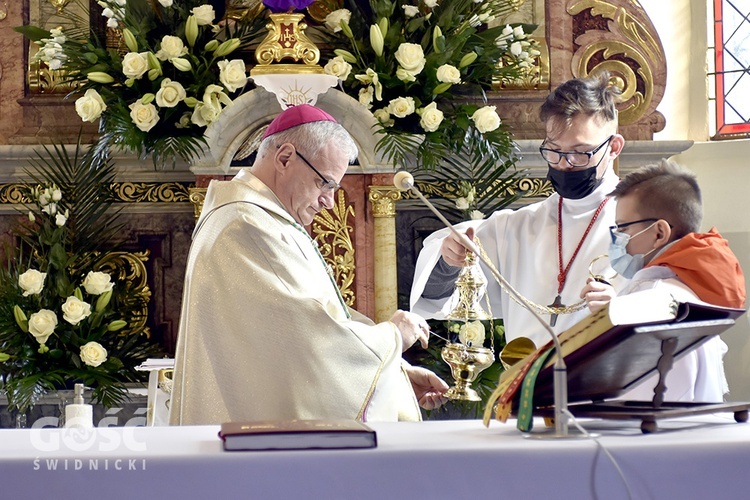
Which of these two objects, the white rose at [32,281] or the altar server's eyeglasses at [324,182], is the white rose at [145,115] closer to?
the white rose at [32,281]

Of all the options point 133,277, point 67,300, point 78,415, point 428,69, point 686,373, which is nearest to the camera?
point 686,373

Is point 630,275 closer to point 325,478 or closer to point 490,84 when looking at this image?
point 325,478

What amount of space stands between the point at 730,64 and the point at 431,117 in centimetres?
287

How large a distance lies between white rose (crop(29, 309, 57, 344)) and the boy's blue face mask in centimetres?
297

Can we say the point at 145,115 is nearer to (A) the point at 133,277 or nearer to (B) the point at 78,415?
(A) the point at 133,277

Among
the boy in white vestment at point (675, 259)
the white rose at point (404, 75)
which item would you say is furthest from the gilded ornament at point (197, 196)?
the boy in white vestment at point (675, 259)

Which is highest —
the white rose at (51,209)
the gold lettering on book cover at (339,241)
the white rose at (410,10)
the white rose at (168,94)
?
the white rose at (410,10)

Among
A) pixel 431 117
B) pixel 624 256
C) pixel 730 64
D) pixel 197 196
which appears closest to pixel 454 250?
pixel 624 256

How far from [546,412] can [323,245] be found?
→ 337cm

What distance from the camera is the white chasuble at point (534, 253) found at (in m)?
4.33

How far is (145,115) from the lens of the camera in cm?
528

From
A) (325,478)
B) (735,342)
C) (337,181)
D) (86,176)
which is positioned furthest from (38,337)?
(735,342)

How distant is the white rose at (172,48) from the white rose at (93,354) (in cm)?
152

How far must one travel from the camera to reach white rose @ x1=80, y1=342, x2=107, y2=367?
5188 mm
